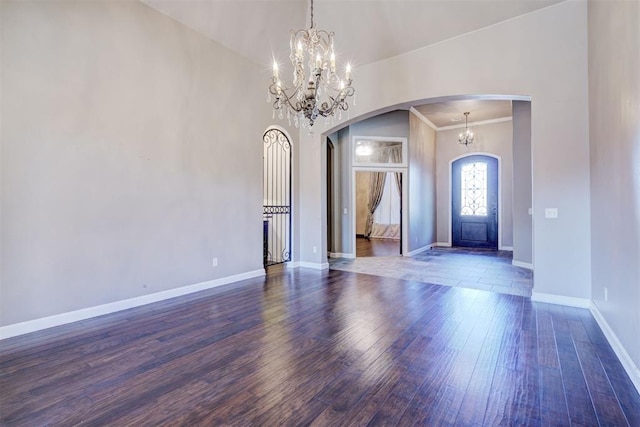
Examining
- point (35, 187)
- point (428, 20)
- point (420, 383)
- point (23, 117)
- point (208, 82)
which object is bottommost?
point (420, 383)

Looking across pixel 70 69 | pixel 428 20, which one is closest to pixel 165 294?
pixel 70 69

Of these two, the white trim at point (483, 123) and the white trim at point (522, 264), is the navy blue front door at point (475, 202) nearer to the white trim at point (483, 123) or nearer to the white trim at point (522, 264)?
the white trim at point (483, 123)

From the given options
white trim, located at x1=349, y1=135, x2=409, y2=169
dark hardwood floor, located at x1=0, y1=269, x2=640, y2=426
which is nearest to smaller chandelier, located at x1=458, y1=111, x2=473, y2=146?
white trim, located at x1=349, y1=135, x2=409, y2=169

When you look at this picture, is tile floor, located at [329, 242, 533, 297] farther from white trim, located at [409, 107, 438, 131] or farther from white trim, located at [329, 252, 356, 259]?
white trim, located at [409, 107, 438, 131]

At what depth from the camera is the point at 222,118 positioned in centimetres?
487

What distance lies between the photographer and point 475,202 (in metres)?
9.31

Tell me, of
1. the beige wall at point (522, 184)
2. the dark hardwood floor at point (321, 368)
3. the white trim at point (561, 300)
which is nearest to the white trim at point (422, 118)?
the beige wall at point (522, 184)

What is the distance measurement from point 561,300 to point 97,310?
555 cm

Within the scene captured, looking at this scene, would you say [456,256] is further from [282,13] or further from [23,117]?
[23,117]

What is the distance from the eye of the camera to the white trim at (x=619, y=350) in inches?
83.7

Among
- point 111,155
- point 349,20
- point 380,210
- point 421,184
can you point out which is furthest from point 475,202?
point 111,155

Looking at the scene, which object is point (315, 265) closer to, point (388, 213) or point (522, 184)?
point (522, 184)

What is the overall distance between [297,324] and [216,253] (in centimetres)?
215

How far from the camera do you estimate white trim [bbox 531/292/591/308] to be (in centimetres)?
378
